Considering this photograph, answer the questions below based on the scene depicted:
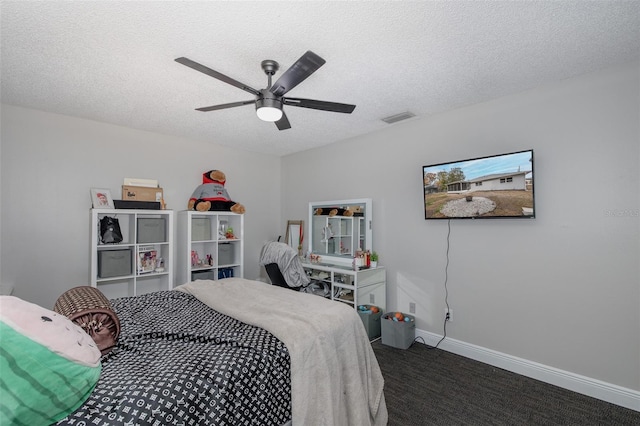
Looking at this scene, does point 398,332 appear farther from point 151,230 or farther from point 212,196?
point 151,230

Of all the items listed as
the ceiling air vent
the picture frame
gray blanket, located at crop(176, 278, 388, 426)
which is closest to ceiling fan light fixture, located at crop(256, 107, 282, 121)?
A: gray blanket, located at crop(176, 278, 388, 426)

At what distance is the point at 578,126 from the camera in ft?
7.98

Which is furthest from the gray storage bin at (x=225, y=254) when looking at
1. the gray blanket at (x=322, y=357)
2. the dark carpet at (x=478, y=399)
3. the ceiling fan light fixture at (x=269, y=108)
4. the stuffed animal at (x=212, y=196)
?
the ceiling fan light fixture at (x=269, y=108)

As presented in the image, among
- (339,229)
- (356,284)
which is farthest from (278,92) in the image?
(339,229)

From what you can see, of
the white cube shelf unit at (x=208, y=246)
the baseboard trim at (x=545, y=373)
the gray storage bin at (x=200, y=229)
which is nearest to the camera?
the baseboard trim at (x=545, y=373)

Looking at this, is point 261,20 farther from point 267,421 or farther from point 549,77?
point 549,77

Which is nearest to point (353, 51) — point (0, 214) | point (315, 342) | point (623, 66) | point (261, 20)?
point (261, 20)

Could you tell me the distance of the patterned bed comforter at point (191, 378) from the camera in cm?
111

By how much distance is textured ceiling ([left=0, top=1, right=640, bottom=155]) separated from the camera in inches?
66.3

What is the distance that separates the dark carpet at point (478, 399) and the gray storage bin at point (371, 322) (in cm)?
50

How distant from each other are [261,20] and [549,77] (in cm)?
226

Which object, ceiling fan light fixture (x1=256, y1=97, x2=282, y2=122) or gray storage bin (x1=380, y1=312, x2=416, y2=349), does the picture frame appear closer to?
ceiling fan light fixture (x1=256, y1=97, x2=282, y2=122)

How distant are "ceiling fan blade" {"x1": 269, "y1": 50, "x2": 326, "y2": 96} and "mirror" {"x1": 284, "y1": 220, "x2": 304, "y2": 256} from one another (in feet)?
9.61

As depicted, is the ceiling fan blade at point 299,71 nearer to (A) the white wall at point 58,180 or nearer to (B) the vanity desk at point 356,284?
(B) the vanity desk at point 356,284
